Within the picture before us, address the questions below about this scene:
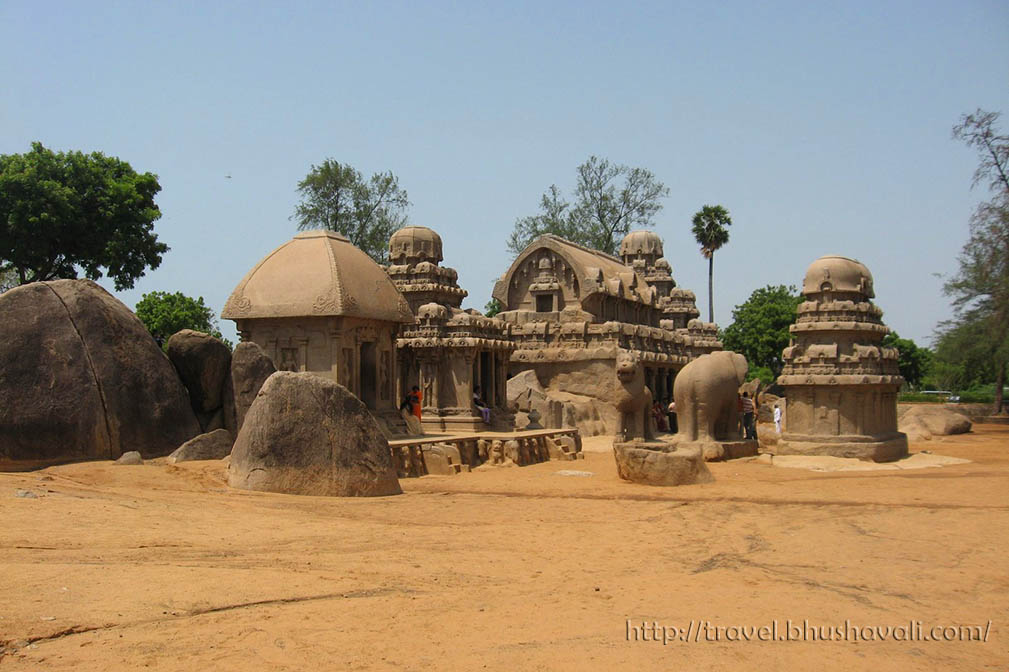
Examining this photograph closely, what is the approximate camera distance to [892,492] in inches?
544

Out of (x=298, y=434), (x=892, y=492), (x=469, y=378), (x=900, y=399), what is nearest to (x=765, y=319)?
(x=900, y=399)

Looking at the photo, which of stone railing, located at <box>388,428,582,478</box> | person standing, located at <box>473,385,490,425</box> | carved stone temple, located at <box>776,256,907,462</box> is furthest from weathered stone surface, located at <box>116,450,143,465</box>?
carved stone temple, located at <box>776,256,907,462</box>

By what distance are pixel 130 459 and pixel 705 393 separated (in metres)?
10.8

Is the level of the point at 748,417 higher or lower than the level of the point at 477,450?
higher

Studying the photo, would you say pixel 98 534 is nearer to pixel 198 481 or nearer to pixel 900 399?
pixel 198 481

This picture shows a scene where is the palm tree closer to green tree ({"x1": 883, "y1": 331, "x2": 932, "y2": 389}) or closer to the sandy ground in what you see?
green tree ({"x1": 883, "y1": 331, "x2": 932, "y2": 389})

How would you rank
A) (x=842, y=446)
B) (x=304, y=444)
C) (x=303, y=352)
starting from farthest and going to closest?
(x=842, y=446)
(x=303, y=352)
(x=304, y=444)

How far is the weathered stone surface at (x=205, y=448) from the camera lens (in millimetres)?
13008

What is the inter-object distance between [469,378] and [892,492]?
12290 millimetres

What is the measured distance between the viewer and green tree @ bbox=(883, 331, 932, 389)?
6250 cm

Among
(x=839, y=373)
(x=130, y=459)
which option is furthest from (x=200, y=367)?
(x=839, y=373)

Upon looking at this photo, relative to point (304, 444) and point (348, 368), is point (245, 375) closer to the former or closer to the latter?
point (348, 368)

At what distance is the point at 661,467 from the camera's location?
14.3m

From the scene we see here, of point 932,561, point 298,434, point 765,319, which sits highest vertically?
point 765,319
